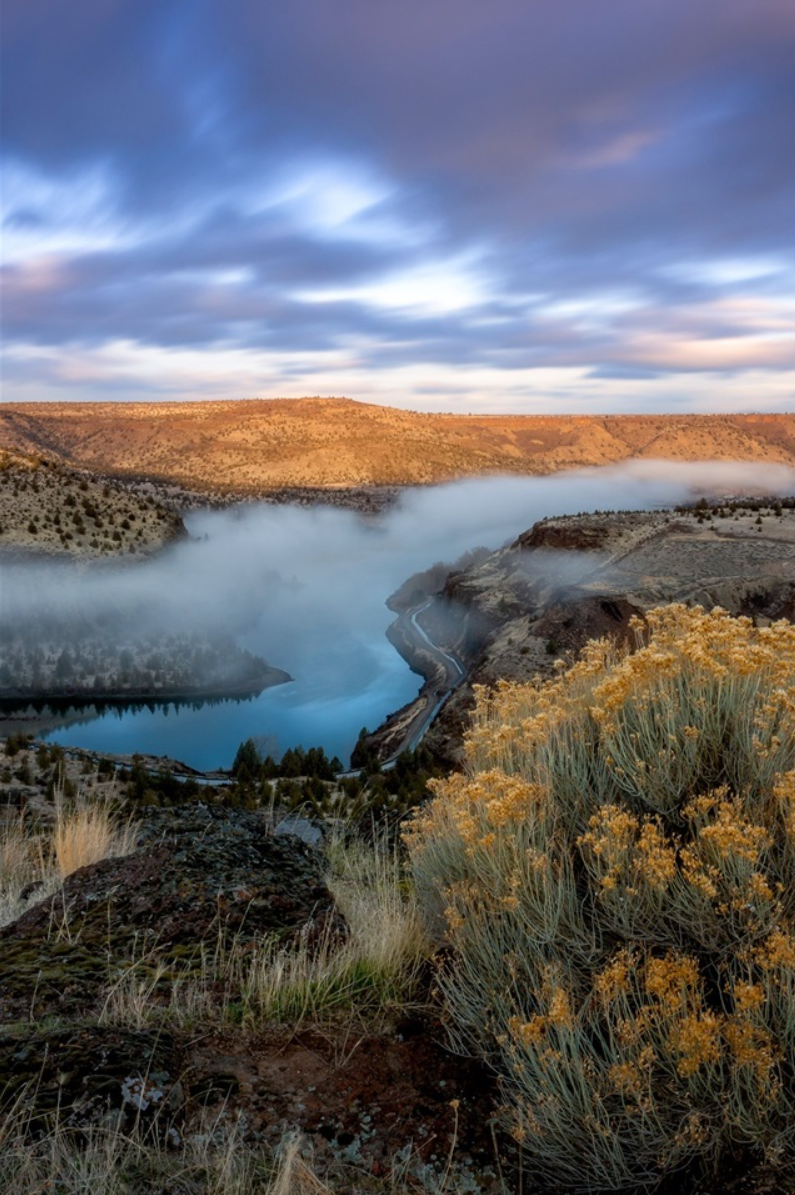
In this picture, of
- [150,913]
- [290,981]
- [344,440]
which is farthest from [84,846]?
[344,440]

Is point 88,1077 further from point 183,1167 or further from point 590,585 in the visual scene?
point 590,585

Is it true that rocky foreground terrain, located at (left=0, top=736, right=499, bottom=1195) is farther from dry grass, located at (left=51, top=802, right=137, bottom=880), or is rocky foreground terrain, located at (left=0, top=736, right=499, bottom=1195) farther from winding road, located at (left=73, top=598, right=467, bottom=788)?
winding road, located at (left=73, top=598, right=467, bottom=788)

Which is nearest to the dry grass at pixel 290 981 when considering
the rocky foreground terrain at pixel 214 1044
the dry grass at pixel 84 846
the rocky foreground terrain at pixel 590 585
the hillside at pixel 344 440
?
the rocky foreground terrain at pixel 214 1044

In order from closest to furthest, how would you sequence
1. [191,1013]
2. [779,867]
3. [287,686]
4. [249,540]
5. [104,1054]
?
[104,1054]
[779,867]
[191,1013]
[287,686]
[249,540]

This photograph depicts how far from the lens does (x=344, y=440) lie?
141m

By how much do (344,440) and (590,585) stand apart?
115811mm

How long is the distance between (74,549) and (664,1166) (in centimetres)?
3914

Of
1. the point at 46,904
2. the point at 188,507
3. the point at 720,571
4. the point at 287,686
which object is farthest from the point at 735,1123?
the point at 188,507

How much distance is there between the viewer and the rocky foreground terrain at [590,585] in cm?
2600

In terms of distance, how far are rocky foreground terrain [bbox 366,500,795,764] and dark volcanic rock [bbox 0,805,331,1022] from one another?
55.6ft

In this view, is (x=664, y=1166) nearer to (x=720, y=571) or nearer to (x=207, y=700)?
(x=720, y=571)

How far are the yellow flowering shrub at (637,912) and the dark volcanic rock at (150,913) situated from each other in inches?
40.9

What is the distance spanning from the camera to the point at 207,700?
38656 millimetres

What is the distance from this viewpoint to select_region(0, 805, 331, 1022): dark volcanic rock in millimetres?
3584
